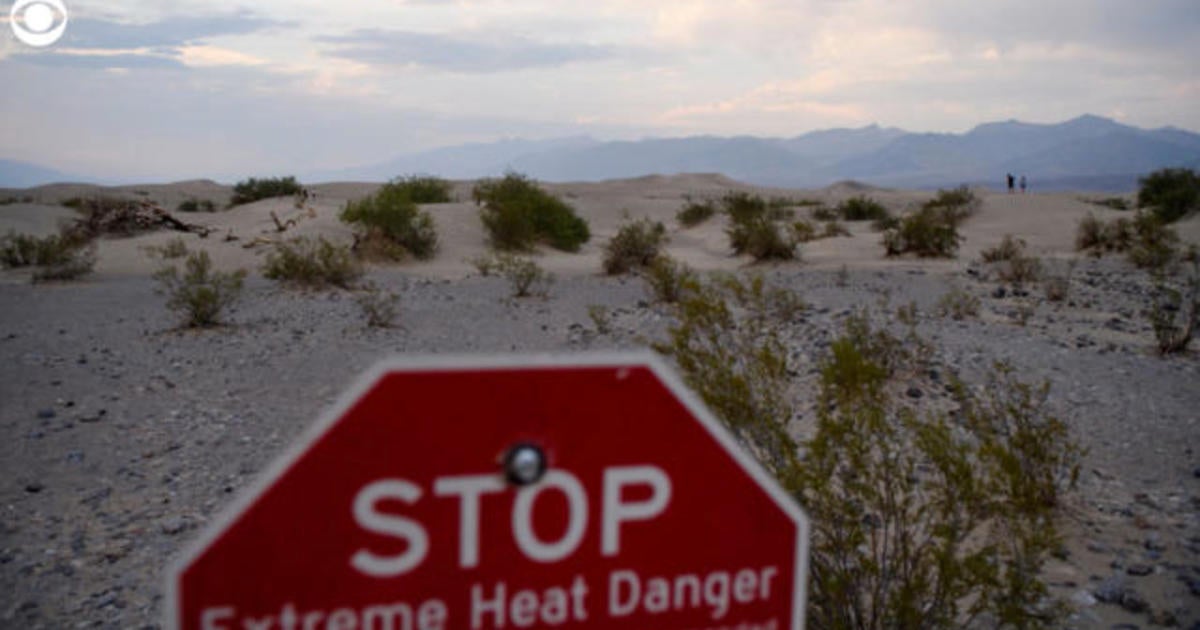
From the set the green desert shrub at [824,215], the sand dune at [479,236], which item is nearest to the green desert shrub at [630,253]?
the sand dune at [479,236]

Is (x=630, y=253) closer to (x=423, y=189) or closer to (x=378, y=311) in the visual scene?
(x=378, y=311)

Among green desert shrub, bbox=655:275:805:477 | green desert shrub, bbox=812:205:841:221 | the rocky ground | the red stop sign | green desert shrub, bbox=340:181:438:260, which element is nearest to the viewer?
the red stop sign

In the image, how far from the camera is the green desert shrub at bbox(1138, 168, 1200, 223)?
1035 inches

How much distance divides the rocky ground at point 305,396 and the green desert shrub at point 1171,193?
41.9 ft

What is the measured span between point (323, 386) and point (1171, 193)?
27684 millimetres

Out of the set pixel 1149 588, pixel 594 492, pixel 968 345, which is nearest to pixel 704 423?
pixel 594 492

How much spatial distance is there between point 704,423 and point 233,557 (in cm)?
72

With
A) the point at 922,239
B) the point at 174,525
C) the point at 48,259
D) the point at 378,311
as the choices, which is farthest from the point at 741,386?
the point at 922,239

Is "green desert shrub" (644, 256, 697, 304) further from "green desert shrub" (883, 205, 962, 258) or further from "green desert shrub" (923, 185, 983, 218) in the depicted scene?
"green desert shrub" (923, 185, 983, 218)

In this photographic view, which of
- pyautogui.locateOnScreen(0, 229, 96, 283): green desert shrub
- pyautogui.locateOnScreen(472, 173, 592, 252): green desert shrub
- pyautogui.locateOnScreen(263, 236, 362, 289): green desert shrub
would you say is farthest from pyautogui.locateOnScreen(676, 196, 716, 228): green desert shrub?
pyautogui.locateOnScreen(0, 229, 96, 283): green desert shrub

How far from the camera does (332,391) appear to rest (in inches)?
335

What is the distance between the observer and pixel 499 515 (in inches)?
53.5

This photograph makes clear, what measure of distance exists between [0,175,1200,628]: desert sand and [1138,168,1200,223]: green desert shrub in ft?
34.0

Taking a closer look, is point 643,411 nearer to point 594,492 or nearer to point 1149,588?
point 594,492
